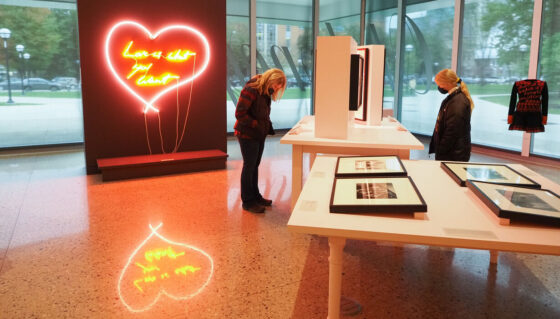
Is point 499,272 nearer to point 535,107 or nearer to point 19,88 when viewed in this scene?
point 535,107

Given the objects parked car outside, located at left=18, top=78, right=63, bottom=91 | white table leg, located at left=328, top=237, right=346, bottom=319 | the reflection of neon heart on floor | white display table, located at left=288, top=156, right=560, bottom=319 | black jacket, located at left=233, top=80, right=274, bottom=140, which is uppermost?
parked car outside, located at left=18, top=78, right=63, bottom=91

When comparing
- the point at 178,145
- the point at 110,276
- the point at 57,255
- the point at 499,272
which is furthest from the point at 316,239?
the point at 178,145

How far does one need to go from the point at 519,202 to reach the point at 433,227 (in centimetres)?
46

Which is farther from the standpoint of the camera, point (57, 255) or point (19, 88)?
point (19, 88)

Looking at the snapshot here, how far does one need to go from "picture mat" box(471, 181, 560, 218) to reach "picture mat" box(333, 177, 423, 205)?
0.35m

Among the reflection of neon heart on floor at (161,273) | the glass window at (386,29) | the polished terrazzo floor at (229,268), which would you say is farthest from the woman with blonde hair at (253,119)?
the glass window at (386,29)

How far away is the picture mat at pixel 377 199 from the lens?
6.58 ft

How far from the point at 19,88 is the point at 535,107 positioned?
345 inches

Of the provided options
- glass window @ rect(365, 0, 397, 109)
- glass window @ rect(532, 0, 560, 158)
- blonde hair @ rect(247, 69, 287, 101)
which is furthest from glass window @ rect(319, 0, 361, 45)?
blonde hair @ rect(247, 69, 287, 101)

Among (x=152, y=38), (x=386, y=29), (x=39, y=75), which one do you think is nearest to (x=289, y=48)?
(x=386, y=29)

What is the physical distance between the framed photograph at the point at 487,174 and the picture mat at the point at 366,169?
323 millimetres

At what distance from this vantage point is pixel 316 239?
12.6ft

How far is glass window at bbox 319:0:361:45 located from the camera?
1070 cm

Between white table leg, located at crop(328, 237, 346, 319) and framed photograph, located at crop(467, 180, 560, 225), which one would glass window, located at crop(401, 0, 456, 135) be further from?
white table leg, located at crop(328, 237, 346, 319)
